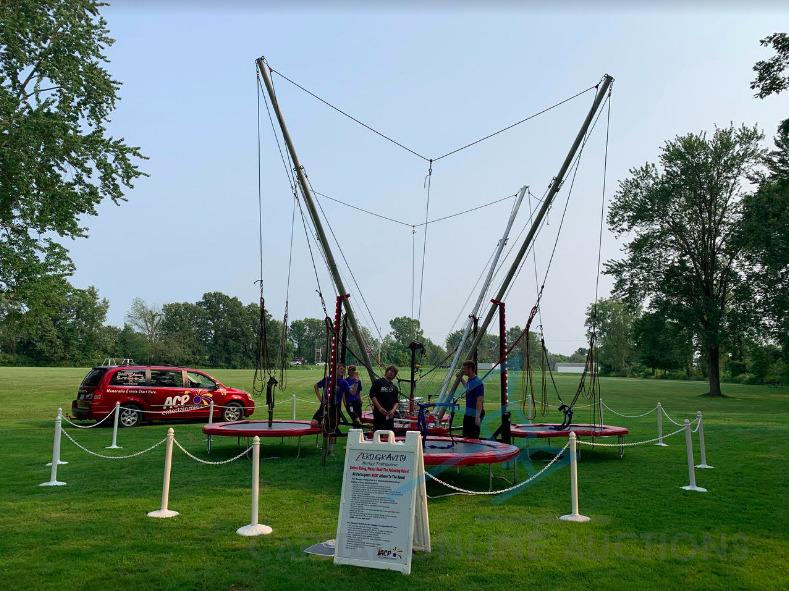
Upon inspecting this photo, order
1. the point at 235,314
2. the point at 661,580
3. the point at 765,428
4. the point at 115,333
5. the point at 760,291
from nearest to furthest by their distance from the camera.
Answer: the point at 661,580
the point at 765,428
the point at 760,291
the point at 115,333
the point at 235,314

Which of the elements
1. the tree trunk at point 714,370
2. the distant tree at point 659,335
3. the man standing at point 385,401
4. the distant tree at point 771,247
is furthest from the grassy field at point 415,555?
the distant tree at point 659,335

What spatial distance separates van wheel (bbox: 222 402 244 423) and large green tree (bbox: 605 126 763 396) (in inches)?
1279

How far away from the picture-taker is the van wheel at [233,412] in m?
19.4

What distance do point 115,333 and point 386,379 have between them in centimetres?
10572

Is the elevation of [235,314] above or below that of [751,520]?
above

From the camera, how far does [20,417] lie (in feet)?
66.6

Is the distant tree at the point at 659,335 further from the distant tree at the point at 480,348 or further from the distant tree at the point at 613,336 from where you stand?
the distant tree at the point at 613,336

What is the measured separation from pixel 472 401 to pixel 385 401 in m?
1.53

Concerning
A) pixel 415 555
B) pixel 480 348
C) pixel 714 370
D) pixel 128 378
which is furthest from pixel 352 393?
pixel 480 348

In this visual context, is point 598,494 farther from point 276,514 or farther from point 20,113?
point 20,113

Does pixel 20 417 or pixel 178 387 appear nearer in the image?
pixel 178 387

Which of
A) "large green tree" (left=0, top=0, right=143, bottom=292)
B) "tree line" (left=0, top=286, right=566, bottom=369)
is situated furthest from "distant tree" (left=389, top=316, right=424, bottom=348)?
"large green tree" (left=0, top=0, right=143, bottom=292)

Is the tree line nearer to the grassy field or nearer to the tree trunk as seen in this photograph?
the tree trunk

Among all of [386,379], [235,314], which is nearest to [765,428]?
[386,379]
